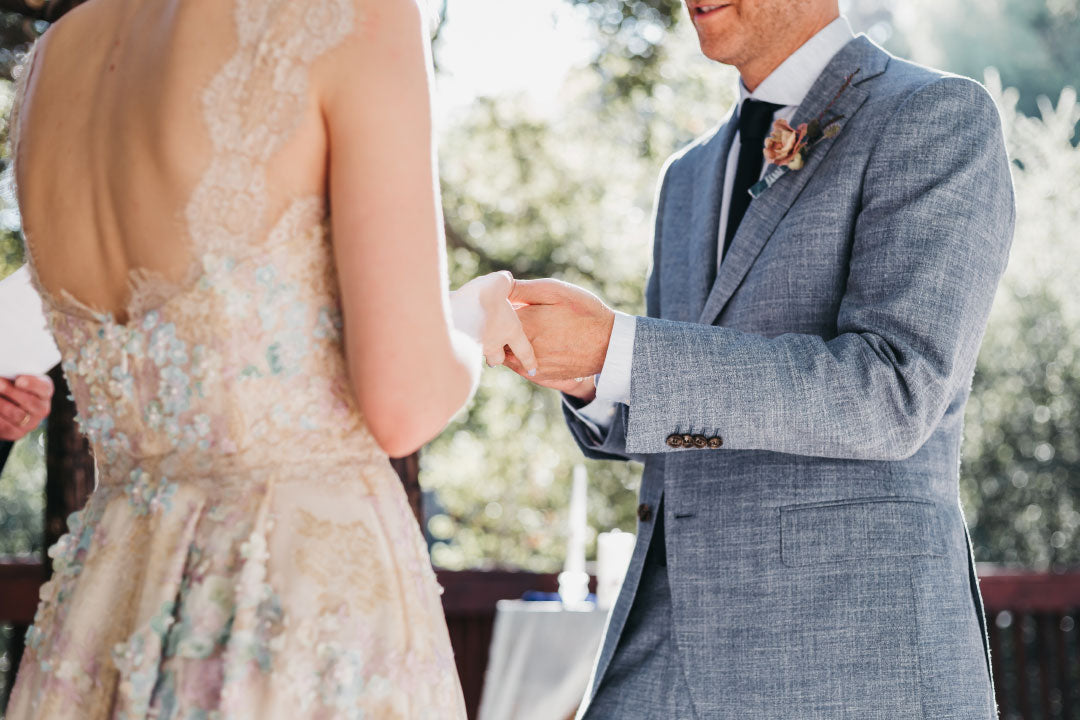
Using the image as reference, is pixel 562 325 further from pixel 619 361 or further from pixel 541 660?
pixel 541 660

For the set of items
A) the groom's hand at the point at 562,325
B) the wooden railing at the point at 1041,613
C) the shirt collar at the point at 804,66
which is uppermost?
the shirt collar at the point at 804,66

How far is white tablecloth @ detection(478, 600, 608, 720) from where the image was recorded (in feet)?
13.3

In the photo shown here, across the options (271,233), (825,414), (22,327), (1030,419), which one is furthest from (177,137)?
(1030,419)

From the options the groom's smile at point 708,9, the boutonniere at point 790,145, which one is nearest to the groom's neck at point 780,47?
the groom's smile at point 708,9

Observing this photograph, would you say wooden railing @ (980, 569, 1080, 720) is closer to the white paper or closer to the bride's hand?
the bride's hand

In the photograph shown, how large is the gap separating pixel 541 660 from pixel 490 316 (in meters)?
2.67

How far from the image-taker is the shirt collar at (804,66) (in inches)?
96.1

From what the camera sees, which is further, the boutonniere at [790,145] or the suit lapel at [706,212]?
the suit lapel at [706,212]

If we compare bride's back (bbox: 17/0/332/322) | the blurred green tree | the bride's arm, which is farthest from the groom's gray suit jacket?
the blurred green tree

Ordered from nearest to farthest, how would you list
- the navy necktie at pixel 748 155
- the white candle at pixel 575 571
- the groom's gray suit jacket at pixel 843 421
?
the groom's gray suit jacket at pixel 843 421 → the navy necktie at pixel 748 155 → the white candle at pixel 575 571

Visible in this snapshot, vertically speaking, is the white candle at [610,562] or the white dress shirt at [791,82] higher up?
the white dress shirt at [791,82]

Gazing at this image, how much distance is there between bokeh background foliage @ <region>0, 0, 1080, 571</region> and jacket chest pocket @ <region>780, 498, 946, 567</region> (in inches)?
165

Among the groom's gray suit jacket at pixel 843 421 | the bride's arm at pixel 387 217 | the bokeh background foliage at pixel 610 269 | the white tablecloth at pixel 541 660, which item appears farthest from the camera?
the bokeh background foliage at pixel 610 269

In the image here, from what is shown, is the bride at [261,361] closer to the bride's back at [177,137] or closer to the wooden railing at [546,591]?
the bride's back at [177,137]
